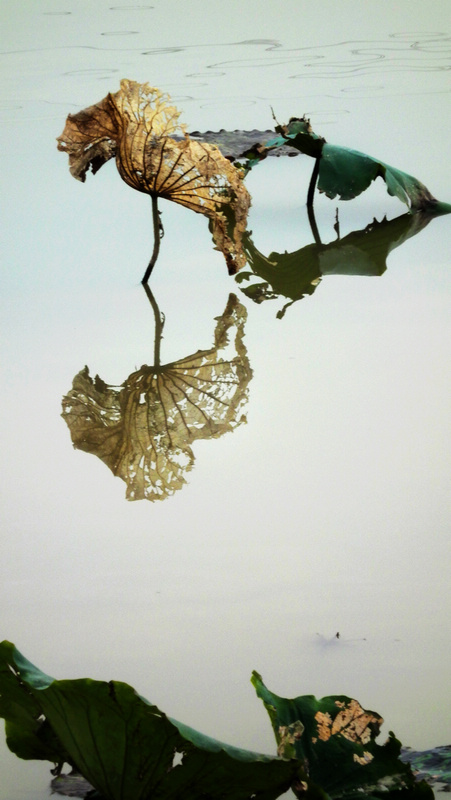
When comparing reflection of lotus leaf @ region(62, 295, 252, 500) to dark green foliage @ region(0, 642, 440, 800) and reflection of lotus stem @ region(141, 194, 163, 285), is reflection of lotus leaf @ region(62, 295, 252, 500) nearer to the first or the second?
reflection of lotus stem @ region(141, 194, 163, 285)

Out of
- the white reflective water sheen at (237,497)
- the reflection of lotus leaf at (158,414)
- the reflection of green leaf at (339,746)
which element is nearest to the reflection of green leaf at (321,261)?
the white reflective water sheen at (237,497)

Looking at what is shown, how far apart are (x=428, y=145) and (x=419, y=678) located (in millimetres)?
2920

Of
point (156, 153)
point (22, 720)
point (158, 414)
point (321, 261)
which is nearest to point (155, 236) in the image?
point (156, 153)

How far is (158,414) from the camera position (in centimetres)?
177

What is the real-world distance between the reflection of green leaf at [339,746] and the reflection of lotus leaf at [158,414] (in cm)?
73

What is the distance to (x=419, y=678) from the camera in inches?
42.2

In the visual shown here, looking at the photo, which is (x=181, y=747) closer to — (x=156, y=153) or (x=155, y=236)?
(x=156, y=153)

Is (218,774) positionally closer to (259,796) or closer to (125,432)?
(259,796)

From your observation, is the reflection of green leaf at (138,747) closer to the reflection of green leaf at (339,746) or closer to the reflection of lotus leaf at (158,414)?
the reflection of green leaf at (339,746)

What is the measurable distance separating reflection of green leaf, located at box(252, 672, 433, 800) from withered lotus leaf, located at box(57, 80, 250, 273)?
1558mm

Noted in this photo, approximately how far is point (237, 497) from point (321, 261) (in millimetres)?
1214

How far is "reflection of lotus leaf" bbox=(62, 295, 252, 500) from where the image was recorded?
5.31 ft

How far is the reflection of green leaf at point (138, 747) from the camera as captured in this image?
76 centimetres

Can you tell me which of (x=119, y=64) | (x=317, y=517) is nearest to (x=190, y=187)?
(x=317, y=517)
